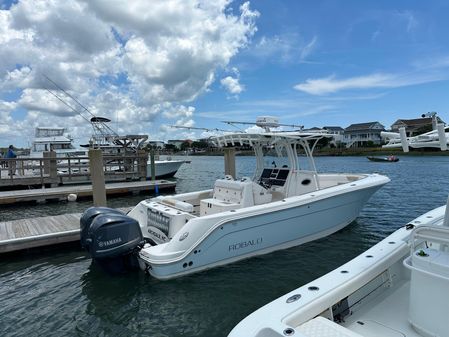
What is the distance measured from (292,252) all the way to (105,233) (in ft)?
12.7

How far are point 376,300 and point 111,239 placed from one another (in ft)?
13.1

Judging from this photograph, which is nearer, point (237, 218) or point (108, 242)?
point (108, 242)

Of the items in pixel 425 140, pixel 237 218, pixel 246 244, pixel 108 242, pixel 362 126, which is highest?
pixel 362 126

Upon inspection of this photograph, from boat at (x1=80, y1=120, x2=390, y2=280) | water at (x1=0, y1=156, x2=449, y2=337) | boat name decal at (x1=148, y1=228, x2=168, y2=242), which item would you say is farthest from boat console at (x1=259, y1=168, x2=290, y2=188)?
boat name decal at (x1=148, y1=228, x2=168, y2=242)

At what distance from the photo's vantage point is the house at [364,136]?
69.7 m

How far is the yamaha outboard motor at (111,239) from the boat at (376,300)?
3.41 metres

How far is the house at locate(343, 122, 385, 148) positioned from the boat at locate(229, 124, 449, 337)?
70.8 metres

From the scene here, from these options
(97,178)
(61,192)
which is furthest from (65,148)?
(97,178)

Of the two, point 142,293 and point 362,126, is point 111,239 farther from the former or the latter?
point 362,126

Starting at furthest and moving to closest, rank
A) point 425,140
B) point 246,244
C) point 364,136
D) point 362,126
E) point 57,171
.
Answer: point 362,126 → point 364,136 → point 57,171 → point 246,244 → point 425,140

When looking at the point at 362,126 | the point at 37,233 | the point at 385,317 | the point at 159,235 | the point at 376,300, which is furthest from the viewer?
the point at 362,126

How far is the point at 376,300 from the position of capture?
345cm

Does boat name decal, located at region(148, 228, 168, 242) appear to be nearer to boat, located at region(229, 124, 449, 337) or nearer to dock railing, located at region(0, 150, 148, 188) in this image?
boat, located at region(229, 124, 449, 337)

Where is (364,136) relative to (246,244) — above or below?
above
